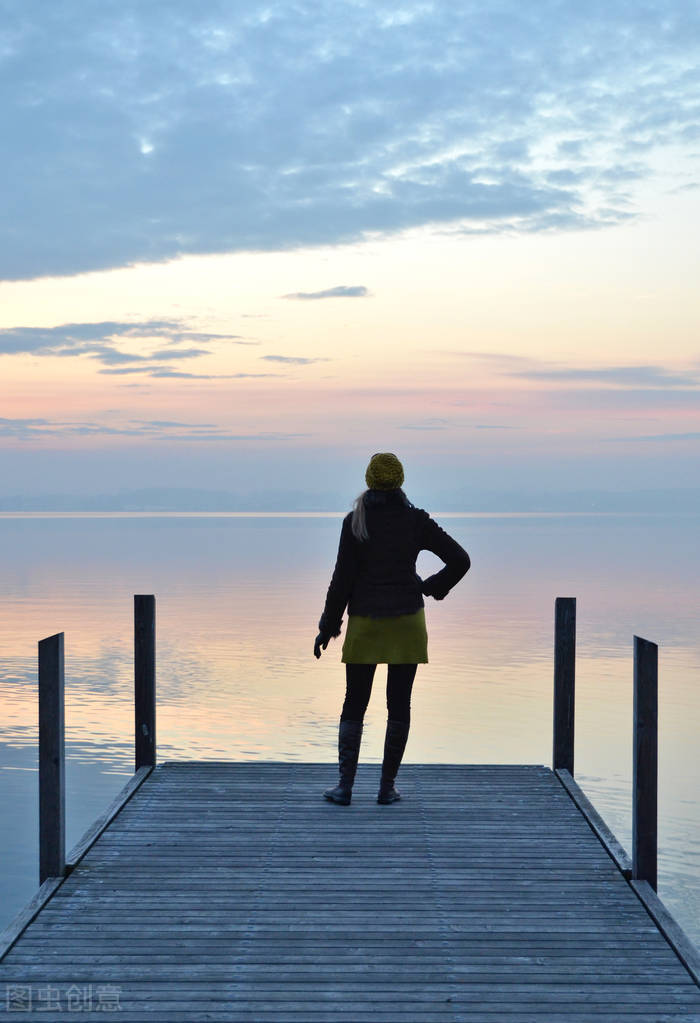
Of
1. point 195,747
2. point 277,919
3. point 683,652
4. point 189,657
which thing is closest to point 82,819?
point 195,747

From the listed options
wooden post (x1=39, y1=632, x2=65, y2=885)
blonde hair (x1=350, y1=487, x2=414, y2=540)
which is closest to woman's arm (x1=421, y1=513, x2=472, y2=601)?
blonde hair (x1=350, y1=487, x2=414, y2=540)

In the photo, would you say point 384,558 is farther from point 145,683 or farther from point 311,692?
point 311,692

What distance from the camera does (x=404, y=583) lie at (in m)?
7.54

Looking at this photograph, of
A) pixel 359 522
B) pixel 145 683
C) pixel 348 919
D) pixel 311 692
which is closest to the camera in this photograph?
pixel 348 919

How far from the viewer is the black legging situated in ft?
24.9

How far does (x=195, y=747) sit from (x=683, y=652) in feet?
49.9

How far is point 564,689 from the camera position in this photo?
9.20m

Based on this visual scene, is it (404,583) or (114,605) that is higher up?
(404,583)

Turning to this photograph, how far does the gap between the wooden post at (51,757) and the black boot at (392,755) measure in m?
2.19

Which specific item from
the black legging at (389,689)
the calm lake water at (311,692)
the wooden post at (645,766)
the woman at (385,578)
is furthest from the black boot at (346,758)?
the wooden post at (645,766)

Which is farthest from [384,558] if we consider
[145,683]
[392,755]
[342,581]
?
[145,683]

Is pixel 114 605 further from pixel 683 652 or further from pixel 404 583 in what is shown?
pixel 404 583

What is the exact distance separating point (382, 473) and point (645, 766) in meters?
2.51

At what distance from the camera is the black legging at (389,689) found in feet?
24.9
